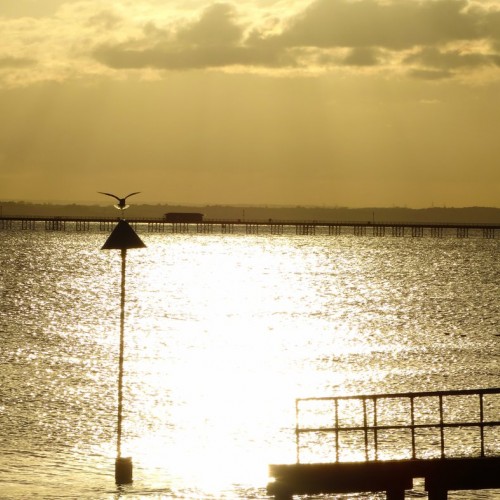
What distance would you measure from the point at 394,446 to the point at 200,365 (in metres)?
21.4

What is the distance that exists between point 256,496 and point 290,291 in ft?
297

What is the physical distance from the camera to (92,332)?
218 ft

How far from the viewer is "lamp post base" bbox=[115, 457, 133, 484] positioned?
79.9 feet

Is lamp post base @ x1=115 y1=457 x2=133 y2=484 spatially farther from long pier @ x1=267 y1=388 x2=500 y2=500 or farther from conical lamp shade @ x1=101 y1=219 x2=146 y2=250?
conical lamp shade @ x1=101 y1=219 x2=146 y2=250

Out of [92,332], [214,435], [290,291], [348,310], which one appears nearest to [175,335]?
[92,332]

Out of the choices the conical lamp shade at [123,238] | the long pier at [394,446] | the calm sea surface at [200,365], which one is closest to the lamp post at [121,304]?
the conical lamp shade at [123,238]

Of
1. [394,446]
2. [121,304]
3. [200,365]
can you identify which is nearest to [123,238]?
[121,304]

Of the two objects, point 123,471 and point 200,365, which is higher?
point 200,365

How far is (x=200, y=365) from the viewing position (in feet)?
167

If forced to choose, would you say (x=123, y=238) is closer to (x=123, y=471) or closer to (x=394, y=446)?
(x=123, y=471)

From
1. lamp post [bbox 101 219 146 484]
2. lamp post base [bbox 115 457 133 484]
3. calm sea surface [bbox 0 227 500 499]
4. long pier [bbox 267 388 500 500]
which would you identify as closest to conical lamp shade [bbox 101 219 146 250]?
lamp post [bbox 101 219 146 484]

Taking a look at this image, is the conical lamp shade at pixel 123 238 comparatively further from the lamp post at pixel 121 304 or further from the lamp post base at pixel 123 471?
the lamp post base at pixel 123 471

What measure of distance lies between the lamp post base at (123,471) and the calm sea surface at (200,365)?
35 centimetres

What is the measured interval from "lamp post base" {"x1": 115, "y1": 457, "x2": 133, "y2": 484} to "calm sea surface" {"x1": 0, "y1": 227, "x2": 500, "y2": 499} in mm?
353
